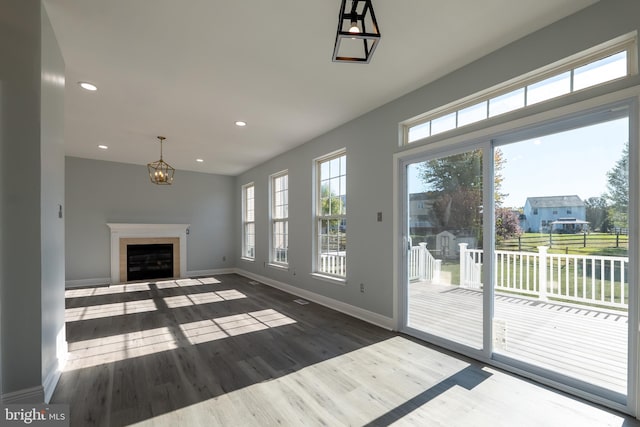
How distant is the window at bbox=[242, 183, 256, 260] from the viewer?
7.65 meters

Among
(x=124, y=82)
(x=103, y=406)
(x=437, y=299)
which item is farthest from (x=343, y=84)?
(x=103, y=406)

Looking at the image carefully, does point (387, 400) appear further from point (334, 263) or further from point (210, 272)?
point (210, 272)

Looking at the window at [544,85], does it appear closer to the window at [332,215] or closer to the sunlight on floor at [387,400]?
the window at [332,215]

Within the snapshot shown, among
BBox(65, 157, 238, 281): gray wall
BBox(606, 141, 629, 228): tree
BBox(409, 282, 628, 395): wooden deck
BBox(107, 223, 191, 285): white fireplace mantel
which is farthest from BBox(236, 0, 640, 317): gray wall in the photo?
BBox(107, 223, 191, 285): white fireplace mantel

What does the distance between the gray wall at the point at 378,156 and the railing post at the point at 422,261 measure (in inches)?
13.2

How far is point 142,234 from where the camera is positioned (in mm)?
7008

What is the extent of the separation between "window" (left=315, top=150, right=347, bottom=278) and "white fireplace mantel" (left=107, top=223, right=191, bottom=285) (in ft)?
13.7

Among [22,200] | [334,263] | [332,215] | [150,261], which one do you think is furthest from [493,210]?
[150,261]

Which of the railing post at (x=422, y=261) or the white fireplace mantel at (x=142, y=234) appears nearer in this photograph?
the railing post at (x=422, y=261)

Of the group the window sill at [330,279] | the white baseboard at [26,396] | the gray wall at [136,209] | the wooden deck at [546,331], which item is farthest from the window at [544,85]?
the gray wall at [136,209]

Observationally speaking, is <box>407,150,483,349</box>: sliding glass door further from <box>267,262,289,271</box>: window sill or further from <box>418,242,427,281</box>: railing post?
<box>267,262,289,271</box>: window sill

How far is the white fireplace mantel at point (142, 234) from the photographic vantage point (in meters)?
6.64

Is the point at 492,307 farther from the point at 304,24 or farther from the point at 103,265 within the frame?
the point at 103,265

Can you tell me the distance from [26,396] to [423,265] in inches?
134
